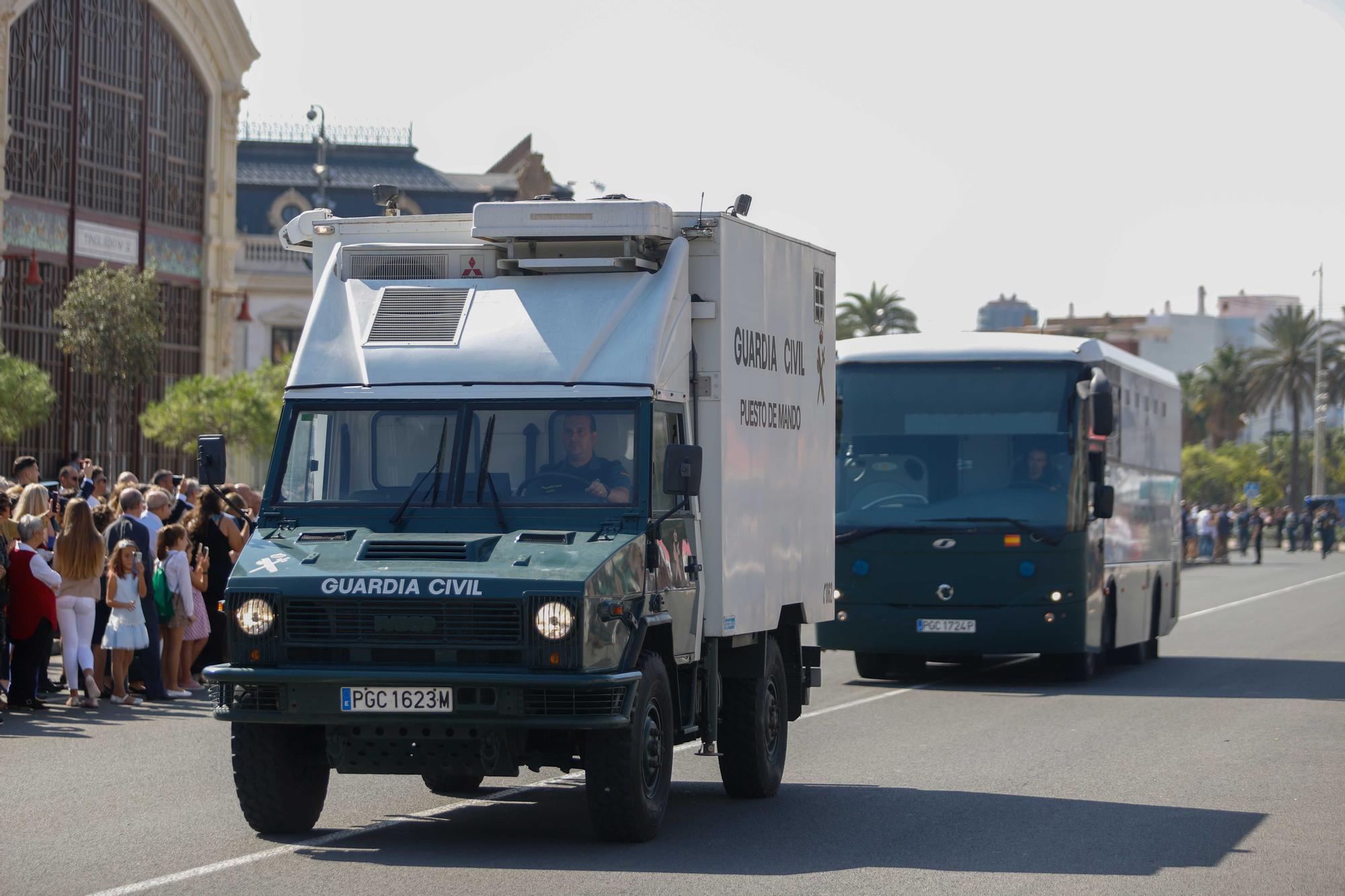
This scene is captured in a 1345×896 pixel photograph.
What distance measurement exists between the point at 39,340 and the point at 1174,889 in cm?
3590

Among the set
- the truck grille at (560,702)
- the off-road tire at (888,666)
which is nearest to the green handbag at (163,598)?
the off-road tire at (888,666)

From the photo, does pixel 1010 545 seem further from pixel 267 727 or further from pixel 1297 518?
pixel 1297 518

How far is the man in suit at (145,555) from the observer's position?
57.4 ft

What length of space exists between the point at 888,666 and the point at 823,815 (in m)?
10.6

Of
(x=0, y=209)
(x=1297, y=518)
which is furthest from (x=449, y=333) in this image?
(x=1297, y=518)

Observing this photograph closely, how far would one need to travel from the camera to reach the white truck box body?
33.4 feet

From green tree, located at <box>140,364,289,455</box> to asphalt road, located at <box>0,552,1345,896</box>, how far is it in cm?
2576

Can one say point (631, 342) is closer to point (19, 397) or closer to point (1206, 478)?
point (19, 397)

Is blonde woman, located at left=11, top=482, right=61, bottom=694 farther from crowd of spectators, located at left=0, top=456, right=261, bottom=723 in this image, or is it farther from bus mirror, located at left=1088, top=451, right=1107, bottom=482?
bus mirror, located at left=1088, top=451, right=1107, bottom=482

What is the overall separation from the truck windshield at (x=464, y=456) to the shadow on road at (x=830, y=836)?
161cm

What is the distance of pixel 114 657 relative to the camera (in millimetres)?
17281

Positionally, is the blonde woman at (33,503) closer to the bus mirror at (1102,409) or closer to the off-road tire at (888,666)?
the off-road tire at (888,666)

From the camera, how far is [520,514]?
9.89 m

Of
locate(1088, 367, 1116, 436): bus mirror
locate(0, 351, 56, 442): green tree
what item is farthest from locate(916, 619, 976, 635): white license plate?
locate(0, 351, 56, 442): green tree
